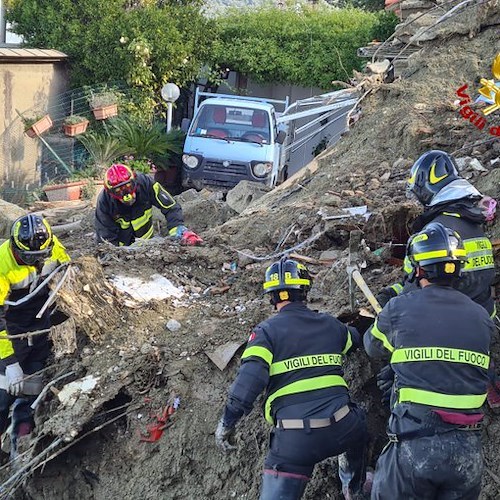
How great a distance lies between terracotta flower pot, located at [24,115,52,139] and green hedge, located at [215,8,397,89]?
5836mm

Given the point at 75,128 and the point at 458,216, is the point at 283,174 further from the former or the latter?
the point at 458,216

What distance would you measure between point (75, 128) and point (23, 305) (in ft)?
30.2

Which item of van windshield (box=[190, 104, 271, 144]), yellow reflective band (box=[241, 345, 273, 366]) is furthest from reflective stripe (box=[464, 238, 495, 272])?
van windshield (box=[190, 104, 271, 144])

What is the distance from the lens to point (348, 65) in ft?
57.7

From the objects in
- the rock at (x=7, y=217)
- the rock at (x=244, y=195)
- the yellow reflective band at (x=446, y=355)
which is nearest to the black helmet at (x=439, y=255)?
the yellow reflective band at (x=446, y=355)

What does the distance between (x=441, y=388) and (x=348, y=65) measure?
1520cm

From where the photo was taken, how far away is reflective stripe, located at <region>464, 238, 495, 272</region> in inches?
168

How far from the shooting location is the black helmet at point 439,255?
3641 mm

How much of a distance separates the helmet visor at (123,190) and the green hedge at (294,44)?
11511 mm

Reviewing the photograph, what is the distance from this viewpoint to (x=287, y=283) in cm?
418

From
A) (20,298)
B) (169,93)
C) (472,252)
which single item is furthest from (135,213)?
(169,93)

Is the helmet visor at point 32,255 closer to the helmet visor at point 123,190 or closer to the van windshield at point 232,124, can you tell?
the helmet visor at point 123,190

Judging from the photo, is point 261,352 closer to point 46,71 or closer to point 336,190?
point 336,190

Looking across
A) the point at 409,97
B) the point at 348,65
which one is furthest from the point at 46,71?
the point at 409,97
